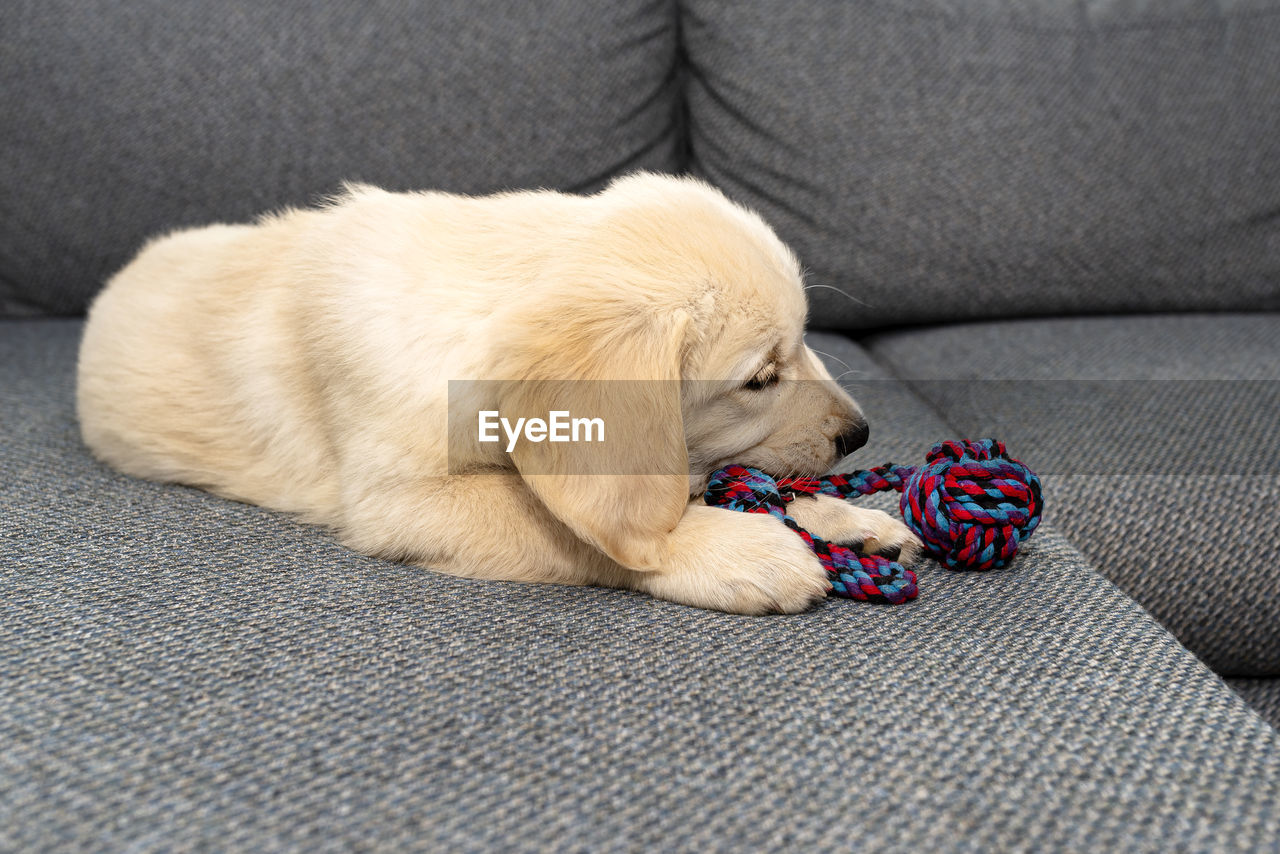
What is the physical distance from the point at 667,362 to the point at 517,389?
0.72 feet

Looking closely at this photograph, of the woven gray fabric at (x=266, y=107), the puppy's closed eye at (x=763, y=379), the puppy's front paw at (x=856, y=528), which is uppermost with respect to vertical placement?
the woven gray fabric at (x=266, y=107)

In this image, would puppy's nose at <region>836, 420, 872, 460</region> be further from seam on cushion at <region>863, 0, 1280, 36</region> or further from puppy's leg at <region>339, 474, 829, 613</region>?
seam on cushion at <region>863, 0, 1280, 36</region>

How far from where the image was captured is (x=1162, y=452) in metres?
1.97

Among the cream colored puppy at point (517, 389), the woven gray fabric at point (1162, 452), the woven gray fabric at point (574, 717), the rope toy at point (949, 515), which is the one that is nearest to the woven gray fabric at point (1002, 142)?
the woven gray fabric at point (1162, 452)

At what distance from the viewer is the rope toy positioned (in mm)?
1367

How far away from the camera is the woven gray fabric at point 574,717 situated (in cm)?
87

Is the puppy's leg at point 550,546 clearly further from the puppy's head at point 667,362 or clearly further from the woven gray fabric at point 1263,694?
the woven gray fabric at point 1263,694

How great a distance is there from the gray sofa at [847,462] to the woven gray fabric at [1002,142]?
0.04ft

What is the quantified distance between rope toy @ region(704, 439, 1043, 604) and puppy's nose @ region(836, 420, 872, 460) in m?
→ 0.18

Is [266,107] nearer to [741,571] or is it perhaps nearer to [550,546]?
[550,546]

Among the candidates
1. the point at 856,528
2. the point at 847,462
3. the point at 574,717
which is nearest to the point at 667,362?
the point at 856,528

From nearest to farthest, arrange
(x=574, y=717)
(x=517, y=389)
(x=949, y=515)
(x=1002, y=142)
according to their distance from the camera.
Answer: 1. (x=574, y=717)
2. (x=517, y=389)
3. (x=949, y=515)
4. (x=1002, y=142)

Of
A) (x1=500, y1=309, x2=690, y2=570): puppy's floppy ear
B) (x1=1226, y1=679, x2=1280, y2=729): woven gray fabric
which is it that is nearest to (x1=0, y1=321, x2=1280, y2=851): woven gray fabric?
(x1=500, y1=309, x2=690, y2=570): puppy's floppy ear

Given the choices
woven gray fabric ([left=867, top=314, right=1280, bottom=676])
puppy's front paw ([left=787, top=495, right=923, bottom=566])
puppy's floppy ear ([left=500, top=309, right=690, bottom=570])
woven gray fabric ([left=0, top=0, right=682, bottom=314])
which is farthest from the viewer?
woven gray fabric ([left=0, top=0, right=682, bottom=314])
